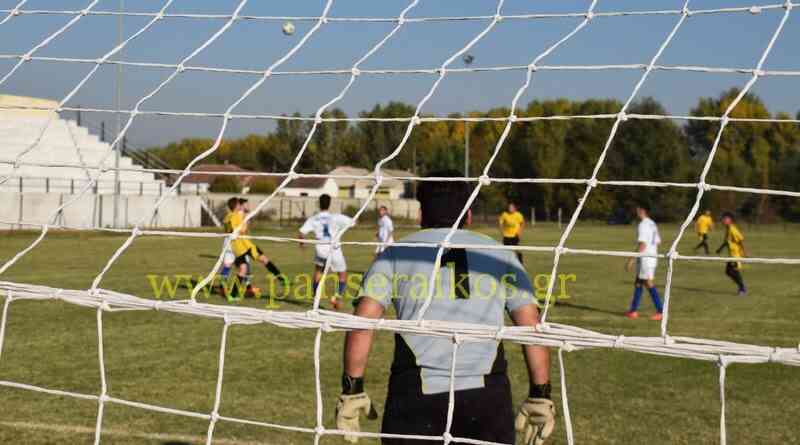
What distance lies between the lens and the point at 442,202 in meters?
3.99

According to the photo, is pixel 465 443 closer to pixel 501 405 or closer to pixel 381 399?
pixel 501 405

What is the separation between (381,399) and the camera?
7.25m

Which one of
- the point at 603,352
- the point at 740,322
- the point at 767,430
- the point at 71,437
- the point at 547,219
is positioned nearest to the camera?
the point at 71,437

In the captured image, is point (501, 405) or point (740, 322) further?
point (740, 322)

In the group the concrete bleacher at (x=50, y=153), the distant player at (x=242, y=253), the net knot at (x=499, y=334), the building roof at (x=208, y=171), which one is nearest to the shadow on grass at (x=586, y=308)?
the distant player at (x=242, y=253)

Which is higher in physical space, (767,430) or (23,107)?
(23,107)

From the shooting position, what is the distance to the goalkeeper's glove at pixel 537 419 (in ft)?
12.2

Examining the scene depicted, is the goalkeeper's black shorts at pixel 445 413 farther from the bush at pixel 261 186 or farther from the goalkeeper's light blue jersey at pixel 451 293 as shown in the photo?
the bush at pixel 261 186

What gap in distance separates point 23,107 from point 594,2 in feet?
10.8

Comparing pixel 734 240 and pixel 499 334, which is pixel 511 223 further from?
pixel 499 334

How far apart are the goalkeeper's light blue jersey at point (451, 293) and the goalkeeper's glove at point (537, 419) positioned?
22 centimetres

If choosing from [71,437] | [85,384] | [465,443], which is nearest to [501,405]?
[465,443]

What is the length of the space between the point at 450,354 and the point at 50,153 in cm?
2508

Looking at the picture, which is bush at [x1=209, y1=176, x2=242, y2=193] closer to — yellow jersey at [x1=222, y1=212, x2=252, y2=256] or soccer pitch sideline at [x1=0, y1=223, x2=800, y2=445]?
yellow jersey at [x1=222, y1=212, x2=252, y2=256]
